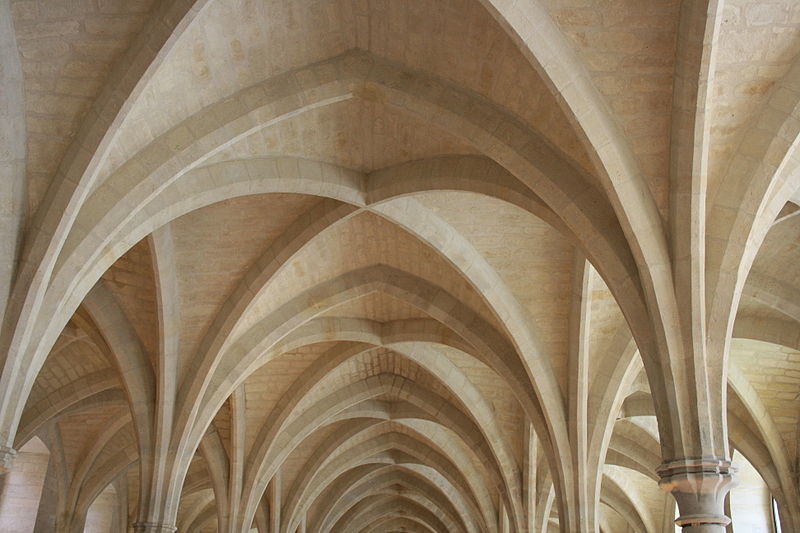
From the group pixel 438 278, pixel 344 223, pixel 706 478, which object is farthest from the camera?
pixel 438 278

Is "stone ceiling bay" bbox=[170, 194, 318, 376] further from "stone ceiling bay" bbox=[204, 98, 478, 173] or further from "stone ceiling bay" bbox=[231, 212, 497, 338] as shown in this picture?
"stone ceiling bay" bbox=[204, 98, 478, 173]

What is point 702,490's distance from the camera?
22.6 ft

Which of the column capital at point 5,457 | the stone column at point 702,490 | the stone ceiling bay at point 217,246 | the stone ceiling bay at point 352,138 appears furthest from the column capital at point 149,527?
the stone column at point 702,490

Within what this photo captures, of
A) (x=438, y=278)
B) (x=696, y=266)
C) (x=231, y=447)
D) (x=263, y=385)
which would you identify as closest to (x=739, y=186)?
(x=696, y=266)

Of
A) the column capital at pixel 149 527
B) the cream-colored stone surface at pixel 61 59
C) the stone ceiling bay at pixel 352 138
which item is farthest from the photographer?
the column capital at pixel 149 527

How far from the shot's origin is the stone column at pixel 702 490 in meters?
6.86

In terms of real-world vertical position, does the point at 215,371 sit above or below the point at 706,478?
above

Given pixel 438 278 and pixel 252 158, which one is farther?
pixel 438 278

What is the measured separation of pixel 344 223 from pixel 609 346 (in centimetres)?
459

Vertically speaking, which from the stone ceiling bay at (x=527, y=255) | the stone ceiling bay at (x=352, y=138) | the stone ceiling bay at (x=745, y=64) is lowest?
the stone ceiling bay at (x=745, y=64)

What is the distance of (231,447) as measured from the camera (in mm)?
17922

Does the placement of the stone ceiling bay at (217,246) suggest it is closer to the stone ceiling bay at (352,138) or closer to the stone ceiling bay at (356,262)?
the stone ceiling bay at (356,262)

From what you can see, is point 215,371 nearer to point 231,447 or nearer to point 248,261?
point 248,261

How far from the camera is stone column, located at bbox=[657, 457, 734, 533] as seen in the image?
6855mm
